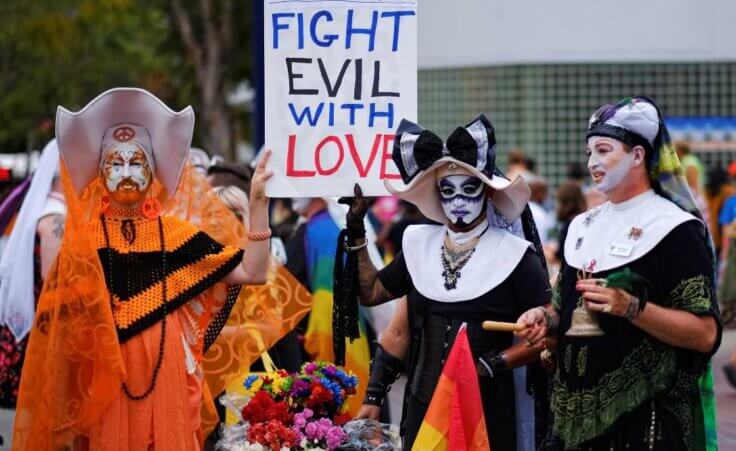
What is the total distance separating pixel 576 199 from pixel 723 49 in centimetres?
209

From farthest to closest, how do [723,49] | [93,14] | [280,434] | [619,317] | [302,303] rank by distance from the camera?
[93,14] < [723,49] < [302,303] < [280,434] < [619,317]

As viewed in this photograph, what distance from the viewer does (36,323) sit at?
6469 millimetres

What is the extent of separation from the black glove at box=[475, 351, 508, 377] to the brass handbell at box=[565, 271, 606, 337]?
1.78 ft

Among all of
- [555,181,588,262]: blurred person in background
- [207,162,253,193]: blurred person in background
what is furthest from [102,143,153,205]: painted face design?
[555,181,588,262]: blurred person in background

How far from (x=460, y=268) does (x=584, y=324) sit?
848 millimetres

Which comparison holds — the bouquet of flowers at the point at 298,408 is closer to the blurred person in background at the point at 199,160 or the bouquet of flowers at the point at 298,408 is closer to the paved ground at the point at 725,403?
the blurred person in background at the point at 199,160

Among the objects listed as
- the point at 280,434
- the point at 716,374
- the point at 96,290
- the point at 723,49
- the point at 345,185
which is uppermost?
the point at 723,49

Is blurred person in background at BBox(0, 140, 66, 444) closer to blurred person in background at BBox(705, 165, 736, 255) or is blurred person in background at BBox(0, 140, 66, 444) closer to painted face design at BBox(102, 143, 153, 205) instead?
painted face design at BBox(102, 143, 153, 205)

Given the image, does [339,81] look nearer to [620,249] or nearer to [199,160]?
[620,249]

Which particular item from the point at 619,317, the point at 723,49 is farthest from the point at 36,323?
the point at 723,49

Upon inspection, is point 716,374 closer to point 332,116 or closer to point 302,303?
point 302,303

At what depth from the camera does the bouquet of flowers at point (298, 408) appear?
235 inches

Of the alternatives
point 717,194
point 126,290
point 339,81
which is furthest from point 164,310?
point 717,194

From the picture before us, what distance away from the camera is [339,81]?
20.9ft
